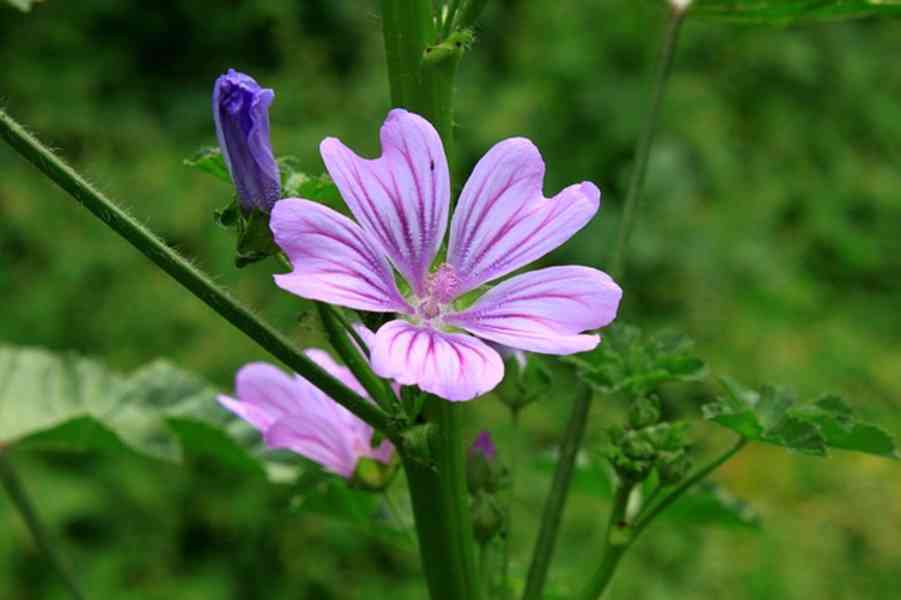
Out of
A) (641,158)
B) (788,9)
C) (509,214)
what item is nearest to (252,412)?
(509,214)

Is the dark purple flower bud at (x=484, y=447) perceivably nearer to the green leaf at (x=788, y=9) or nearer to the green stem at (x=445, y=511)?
the green stem at (x=445, y=511)

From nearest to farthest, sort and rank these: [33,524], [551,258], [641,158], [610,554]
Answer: [610,554], [641,158], [33,524], [551,258]

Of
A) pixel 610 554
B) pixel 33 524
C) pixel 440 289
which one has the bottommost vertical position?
pixel 33 524

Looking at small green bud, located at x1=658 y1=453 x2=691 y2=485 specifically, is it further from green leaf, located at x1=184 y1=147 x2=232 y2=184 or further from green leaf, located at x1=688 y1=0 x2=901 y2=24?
green leaf, located at x1=688 y1=0 x2=901 y2=24

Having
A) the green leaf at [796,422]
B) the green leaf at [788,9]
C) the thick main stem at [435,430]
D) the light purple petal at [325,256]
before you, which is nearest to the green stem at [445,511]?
the thick main stem at [435,430]

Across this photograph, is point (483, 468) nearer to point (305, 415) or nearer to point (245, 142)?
point (305, 415)

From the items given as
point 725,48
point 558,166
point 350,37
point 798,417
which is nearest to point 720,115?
point 725,48

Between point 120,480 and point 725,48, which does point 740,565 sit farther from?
point 725,48

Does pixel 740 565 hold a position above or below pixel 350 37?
below
